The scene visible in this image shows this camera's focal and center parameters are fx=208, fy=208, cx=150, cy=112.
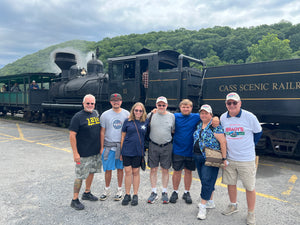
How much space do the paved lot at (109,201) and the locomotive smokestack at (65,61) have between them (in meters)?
10.1

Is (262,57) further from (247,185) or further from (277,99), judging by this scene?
(247,185)

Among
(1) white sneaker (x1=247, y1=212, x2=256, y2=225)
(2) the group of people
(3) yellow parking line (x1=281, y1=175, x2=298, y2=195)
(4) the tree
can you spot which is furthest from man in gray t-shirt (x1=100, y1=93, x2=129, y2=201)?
(4) the tree

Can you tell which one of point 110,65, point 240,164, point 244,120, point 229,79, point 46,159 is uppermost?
point 110,65

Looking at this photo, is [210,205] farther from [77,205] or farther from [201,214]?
[77,205]

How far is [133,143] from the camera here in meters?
3.43

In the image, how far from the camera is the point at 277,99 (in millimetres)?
5426

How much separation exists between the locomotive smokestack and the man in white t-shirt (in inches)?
532

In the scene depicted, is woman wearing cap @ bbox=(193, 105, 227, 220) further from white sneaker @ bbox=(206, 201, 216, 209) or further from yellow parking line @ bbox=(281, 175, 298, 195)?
yellow parking line @ bbox=(281, 175, 298, 195)

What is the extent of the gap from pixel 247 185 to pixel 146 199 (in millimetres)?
1690

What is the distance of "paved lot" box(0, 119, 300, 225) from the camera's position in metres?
3.04

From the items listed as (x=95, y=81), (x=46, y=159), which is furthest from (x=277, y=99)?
(x=95, y=81)

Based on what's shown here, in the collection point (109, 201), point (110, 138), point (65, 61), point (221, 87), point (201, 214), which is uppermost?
Result: point (65, 61)

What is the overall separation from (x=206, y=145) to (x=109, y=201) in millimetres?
1930

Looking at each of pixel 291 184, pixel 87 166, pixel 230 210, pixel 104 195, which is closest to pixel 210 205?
pixel 230 210
